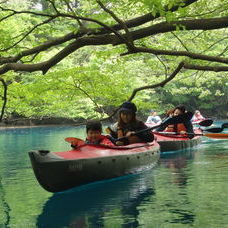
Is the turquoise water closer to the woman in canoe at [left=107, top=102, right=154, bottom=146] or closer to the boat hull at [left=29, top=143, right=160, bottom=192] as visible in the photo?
the boat hull at [left=29, top=143, right=160, bottom=192]

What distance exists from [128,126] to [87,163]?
2005 millimetres

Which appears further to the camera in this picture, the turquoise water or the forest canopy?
the forest canopy

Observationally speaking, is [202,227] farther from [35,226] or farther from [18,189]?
[18,189]

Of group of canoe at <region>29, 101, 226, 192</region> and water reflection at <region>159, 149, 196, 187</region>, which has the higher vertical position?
group of canoe at <region>29, 101, 226, 192</region>

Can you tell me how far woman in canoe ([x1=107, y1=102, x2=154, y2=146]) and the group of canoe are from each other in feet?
0.50

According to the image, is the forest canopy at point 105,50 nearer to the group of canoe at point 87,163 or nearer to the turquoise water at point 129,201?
the group of canoe at point 87,163

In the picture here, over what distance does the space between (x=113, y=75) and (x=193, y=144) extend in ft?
19.4

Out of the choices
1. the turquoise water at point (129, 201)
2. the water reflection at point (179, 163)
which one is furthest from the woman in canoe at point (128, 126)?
the water reflection at point (179, 163)

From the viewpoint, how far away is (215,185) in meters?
9.05

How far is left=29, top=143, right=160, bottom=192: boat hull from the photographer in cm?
777

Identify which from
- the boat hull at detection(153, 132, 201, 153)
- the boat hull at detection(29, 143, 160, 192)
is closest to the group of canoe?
the boat hull at detection(29, 143, 160, 192)

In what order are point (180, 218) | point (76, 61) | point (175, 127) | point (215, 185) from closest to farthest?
point (180, 218), point (215, 185), point (175, 127), point (76, 61)

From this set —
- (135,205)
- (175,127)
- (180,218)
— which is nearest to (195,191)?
(135,205)

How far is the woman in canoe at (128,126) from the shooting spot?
390 inches
